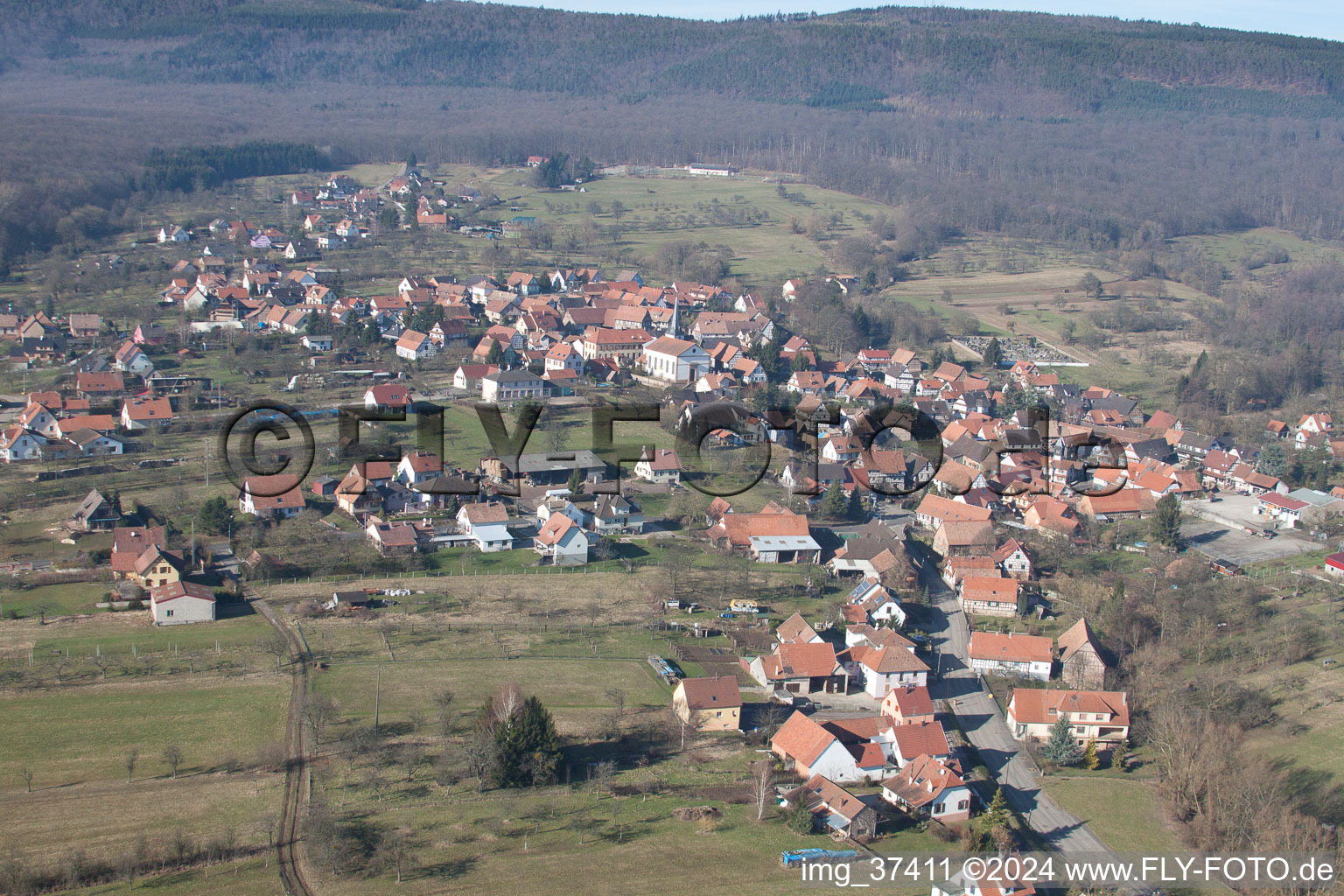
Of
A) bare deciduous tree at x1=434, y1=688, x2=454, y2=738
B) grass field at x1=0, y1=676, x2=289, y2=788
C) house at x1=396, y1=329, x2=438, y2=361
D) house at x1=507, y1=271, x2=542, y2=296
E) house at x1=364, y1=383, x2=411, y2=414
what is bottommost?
grass field at x1=0, y1=676, x2=289, y2=788

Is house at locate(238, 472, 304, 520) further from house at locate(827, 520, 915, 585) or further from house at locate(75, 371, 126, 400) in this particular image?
house at locate(827, 520, 915, 585)

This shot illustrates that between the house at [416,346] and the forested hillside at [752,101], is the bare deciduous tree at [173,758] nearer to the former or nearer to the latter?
the house at [416,346]

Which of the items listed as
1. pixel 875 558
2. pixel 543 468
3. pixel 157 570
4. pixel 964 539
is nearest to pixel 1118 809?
pixel 875 558

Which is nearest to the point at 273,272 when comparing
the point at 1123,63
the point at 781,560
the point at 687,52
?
the point at 781,560

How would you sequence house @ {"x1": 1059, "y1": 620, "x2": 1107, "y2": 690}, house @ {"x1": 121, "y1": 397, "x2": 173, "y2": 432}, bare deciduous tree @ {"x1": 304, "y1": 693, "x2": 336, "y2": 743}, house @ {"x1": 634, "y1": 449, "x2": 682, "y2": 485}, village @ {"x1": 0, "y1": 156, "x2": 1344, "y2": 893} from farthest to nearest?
house @ {"x1": 121, "y1": 397, "x2": 173, "y2": 432}, house @ {"x1": 634, "y1": 449, "x2": 682, "y2": 485}, house @ {"x1": 1059, "y1": 620, "x2": 1107, "y2": 690}, village @ {"x1": 0, "y1": 156, "x2": 1344, "y2": 893}, bare deciduous tree @ {"x1": 304, "y1": 693, "x2": 336, "y2": 743}

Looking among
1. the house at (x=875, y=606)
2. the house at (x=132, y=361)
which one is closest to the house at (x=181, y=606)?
the house at (x=875, y=606)

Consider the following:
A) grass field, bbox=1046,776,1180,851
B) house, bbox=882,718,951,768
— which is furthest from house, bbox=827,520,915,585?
grass field, bbox=1046,776,1180,851

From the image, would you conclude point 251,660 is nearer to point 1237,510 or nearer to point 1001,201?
point 1237,510
